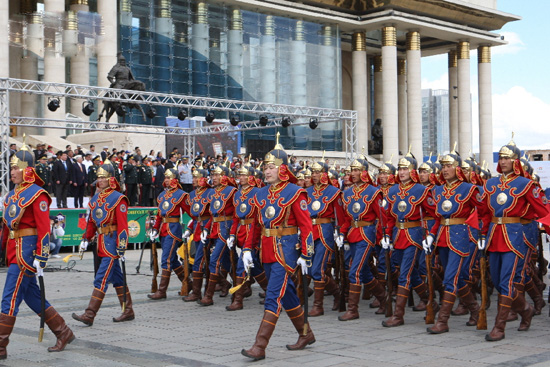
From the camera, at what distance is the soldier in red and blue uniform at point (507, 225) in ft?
30.5

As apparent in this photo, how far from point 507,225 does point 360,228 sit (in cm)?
242

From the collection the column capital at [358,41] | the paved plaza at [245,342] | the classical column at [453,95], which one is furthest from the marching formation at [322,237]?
the classical column at [453,95]

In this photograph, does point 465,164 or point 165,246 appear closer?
point 465,164

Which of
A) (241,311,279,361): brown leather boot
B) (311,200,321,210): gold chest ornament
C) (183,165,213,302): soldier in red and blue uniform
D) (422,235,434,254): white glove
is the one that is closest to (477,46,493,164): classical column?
(183,165,213,302): soldier in red and blue uniform

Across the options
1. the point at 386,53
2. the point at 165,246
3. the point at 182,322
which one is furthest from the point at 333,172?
the point at 386,53

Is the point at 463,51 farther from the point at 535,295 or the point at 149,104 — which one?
the point at 535,295

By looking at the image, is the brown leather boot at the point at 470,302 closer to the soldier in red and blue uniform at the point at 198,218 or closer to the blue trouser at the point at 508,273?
the blue trouser at the point at 508,273

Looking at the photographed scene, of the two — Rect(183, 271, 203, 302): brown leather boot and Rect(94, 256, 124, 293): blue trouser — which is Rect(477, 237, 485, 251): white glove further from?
Rect(183, 271, 203, 302): brown leather boot

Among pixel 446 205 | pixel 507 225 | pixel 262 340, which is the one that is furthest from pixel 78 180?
pixel 507 225

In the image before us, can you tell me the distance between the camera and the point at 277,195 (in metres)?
8.86

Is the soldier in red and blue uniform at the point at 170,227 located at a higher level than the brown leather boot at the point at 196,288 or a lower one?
higher

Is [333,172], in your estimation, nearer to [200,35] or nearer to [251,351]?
[251,351]

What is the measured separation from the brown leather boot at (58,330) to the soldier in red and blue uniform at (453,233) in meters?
4.35

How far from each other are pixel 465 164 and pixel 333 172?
7.94 feet
